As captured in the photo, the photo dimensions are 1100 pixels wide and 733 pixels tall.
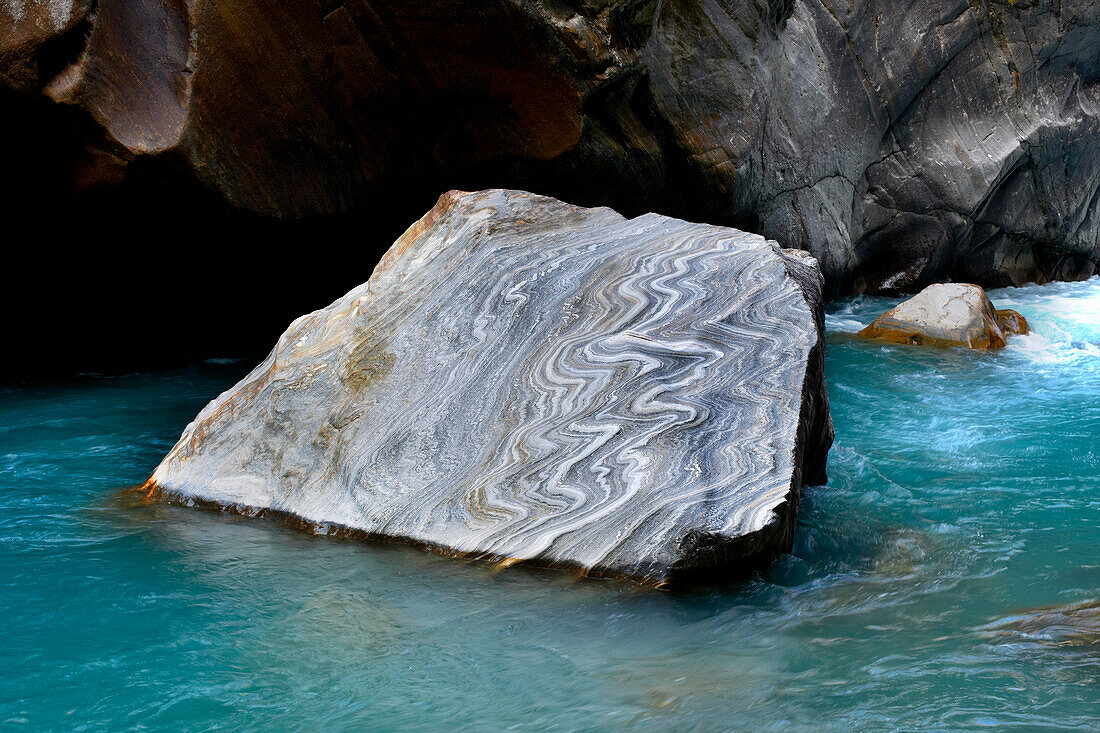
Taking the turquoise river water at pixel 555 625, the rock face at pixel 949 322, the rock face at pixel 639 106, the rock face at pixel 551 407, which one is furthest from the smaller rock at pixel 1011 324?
the rock face at pixel 551 407

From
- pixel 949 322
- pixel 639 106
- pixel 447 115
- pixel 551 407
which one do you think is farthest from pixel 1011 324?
pixel 551 407

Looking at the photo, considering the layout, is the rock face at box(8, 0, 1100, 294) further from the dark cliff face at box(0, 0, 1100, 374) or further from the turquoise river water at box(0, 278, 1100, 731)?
the turquoise river water at box(0, 278, 1100, 731)

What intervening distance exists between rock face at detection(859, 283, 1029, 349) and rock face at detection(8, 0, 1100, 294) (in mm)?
1582

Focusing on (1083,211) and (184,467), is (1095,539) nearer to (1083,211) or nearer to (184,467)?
(184,467)

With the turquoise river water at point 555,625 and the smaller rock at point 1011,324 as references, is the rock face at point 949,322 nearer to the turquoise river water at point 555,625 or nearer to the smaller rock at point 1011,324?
the smaller rock at point 1011,324

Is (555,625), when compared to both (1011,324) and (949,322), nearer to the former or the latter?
(949,322)

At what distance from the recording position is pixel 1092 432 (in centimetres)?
459

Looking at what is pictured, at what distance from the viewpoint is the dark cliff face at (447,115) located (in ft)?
17.6

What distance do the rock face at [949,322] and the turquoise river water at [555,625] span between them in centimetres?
310

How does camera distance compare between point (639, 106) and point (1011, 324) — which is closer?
point (639, 106)

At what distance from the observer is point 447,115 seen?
6383 mm

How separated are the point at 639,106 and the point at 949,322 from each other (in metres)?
2.99

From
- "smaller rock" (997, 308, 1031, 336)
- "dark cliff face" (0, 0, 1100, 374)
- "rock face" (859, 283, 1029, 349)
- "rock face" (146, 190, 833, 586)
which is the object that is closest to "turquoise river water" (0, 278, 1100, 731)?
"rock face" (146, 190, 833, 586)

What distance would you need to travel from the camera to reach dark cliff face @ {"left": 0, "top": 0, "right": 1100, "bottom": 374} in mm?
5375
